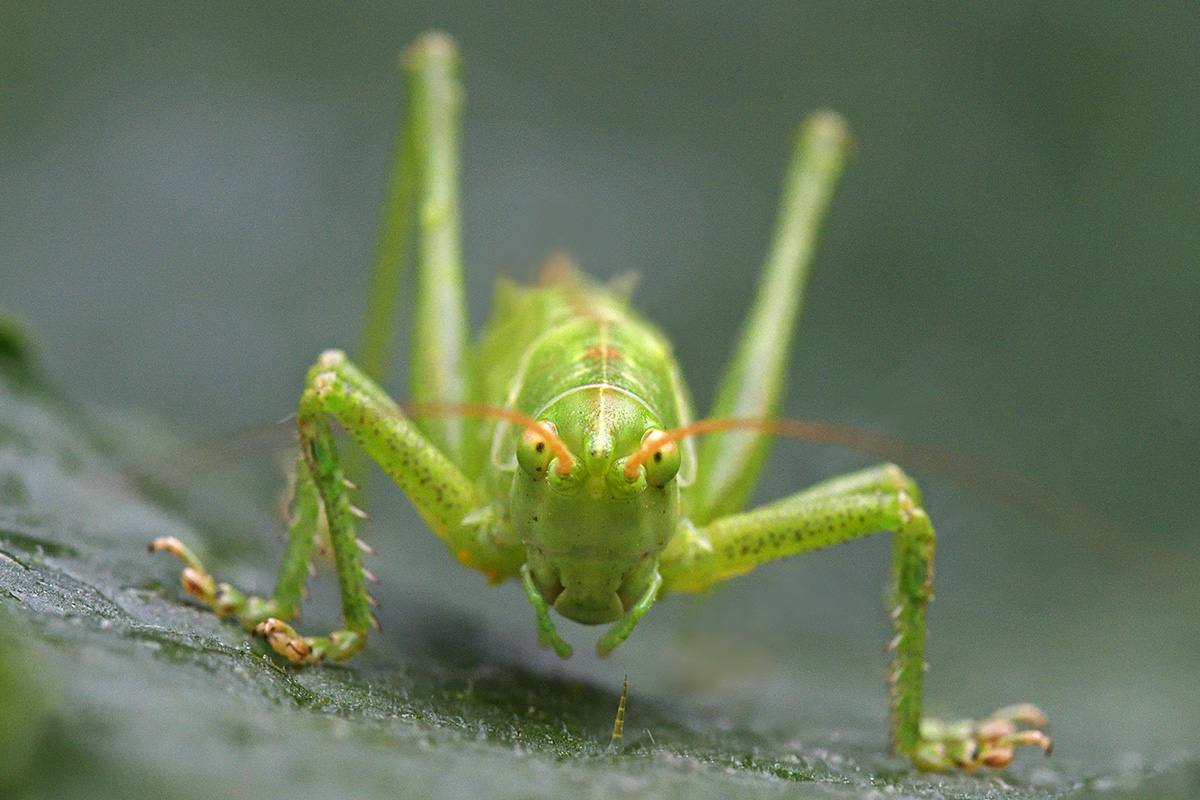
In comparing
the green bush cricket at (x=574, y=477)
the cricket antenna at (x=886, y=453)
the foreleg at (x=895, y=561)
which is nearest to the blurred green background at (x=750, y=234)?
the green bush cricket at (x=574, y=477)

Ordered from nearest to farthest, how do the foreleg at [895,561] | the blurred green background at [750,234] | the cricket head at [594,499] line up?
1. the cricket head at [594,499]
2. the foreleg at [895,561]
3. the blurred green background at [750,234]

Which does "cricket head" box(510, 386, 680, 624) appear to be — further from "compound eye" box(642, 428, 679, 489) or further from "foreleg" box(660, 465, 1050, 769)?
"foreleg" box(660, 465, 1050, 769)

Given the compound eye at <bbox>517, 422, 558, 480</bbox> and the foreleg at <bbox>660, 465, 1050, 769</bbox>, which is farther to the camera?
the foreleg at <bbox>660, 465, 1050, 769</bbox>

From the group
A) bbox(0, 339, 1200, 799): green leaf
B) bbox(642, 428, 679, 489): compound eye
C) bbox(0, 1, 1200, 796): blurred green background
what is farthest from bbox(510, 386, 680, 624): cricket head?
bbox(0, 1, 1200, 796): blurred green background

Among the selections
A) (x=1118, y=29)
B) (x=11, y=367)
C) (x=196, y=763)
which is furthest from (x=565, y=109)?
(x=196, y=763)

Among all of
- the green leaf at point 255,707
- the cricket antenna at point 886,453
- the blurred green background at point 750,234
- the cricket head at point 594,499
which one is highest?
the blurred green background at point 750,234

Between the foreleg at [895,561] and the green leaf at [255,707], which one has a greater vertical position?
the foreleg at [895,561]

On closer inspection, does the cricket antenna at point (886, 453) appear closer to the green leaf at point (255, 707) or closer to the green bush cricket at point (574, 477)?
the green bush cricket at point (574, 477)
